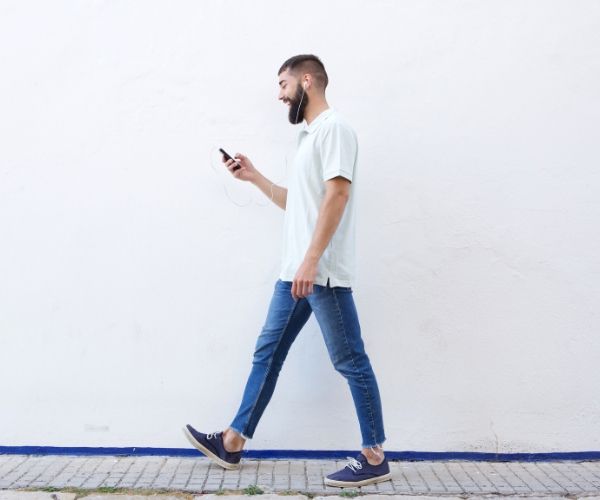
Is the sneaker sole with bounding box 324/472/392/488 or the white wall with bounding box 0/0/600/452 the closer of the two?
the sneaker sole with bounding box 324/472/392/488

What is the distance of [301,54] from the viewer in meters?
3.36

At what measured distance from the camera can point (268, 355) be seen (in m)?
3.21

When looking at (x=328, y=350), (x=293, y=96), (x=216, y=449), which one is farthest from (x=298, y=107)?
(x=216, y=449)

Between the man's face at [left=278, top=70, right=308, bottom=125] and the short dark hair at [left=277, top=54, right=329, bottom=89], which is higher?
the short dark hair at [left=277, top=54, right=329, bottom=89]

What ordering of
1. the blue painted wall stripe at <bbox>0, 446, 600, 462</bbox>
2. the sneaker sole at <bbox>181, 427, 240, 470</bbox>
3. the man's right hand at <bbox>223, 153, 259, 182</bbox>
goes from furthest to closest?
1. the blue painted wall stripe at <bbox>0, 446, 600, 462</bbox>
2. the man's right hand at <bbox>223, 153, 259, 182</bbox>
3. the sneaker sole at <bbox>181, 427, 240, 470</bbox>

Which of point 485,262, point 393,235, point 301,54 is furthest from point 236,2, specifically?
point 485,262

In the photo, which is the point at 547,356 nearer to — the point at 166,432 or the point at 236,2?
the point at 166,432

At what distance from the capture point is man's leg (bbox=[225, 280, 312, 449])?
318 cm

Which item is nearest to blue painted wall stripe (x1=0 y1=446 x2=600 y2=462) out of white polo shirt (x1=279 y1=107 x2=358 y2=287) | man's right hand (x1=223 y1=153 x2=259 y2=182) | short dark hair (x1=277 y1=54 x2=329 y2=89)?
white polo shirt (x1=279 y1=107 x2=358 y2=287)

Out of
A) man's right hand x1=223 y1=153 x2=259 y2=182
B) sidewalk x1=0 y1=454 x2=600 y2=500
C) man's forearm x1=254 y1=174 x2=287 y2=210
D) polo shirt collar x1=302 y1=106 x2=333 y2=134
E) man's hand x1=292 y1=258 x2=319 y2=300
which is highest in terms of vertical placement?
polo shirt collar x1=302 y1=106 x2=333 y2=134

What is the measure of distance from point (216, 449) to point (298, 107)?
5.35 feet

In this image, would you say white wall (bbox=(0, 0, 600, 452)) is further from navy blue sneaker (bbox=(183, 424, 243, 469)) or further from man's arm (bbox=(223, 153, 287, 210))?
→ navy blue sneaker (bbox=(183, 424, 243, 469))

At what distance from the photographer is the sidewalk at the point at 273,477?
305cm

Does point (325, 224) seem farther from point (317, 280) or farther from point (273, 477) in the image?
point (273, 477)
